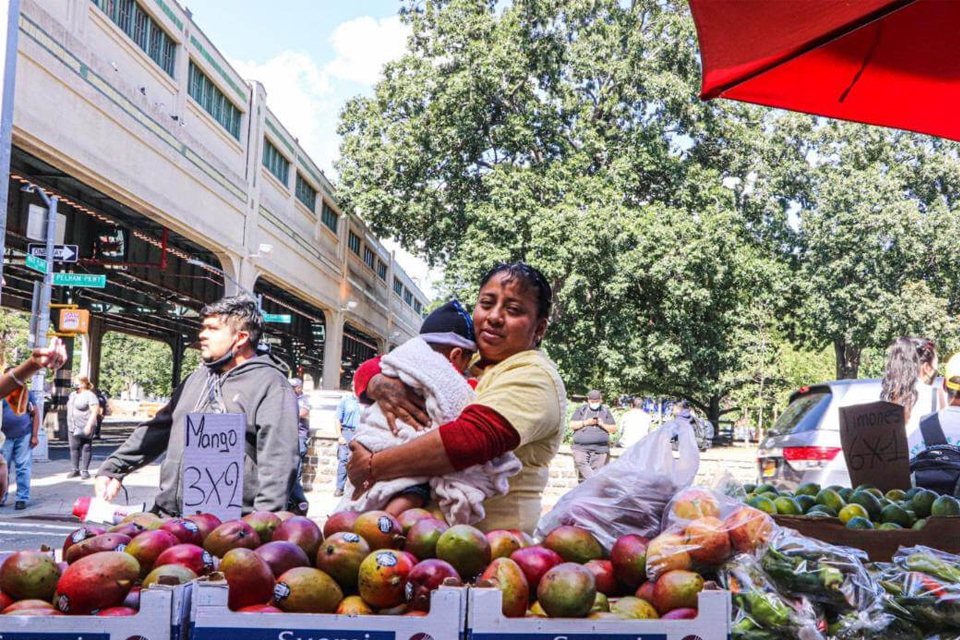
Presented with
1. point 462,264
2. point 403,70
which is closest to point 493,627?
point 462,264

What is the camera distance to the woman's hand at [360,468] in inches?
89.6

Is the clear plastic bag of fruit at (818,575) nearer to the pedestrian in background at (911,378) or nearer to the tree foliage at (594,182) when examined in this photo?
the pedestrian in background at (911,378)

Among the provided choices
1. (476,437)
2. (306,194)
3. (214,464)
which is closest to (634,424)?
(214,464)

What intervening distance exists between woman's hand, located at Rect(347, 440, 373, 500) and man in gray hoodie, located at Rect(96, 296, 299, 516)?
1179 mm

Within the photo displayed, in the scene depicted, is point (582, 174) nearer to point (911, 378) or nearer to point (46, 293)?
point (46, 293)

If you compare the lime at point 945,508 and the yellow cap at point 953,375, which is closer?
the lime at point 945,508

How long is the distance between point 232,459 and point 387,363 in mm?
822

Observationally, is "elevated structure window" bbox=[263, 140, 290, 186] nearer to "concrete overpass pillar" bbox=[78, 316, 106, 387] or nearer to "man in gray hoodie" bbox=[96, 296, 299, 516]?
"concrete overpass pillar" bbox=[78, 316, 106, 387]

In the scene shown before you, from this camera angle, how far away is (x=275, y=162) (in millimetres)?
28359

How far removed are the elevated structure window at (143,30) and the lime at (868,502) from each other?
1693 centimetres

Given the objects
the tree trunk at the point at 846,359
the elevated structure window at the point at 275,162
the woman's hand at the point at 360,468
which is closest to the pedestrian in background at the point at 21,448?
the woman's hand at the point at 360,468

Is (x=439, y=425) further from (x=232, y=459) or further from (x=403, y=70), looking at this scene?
(x=403, y=70)

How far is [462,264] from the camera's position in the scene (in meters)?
22.9

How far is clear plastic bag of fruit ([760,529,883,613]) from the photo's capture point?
80.0 inches
